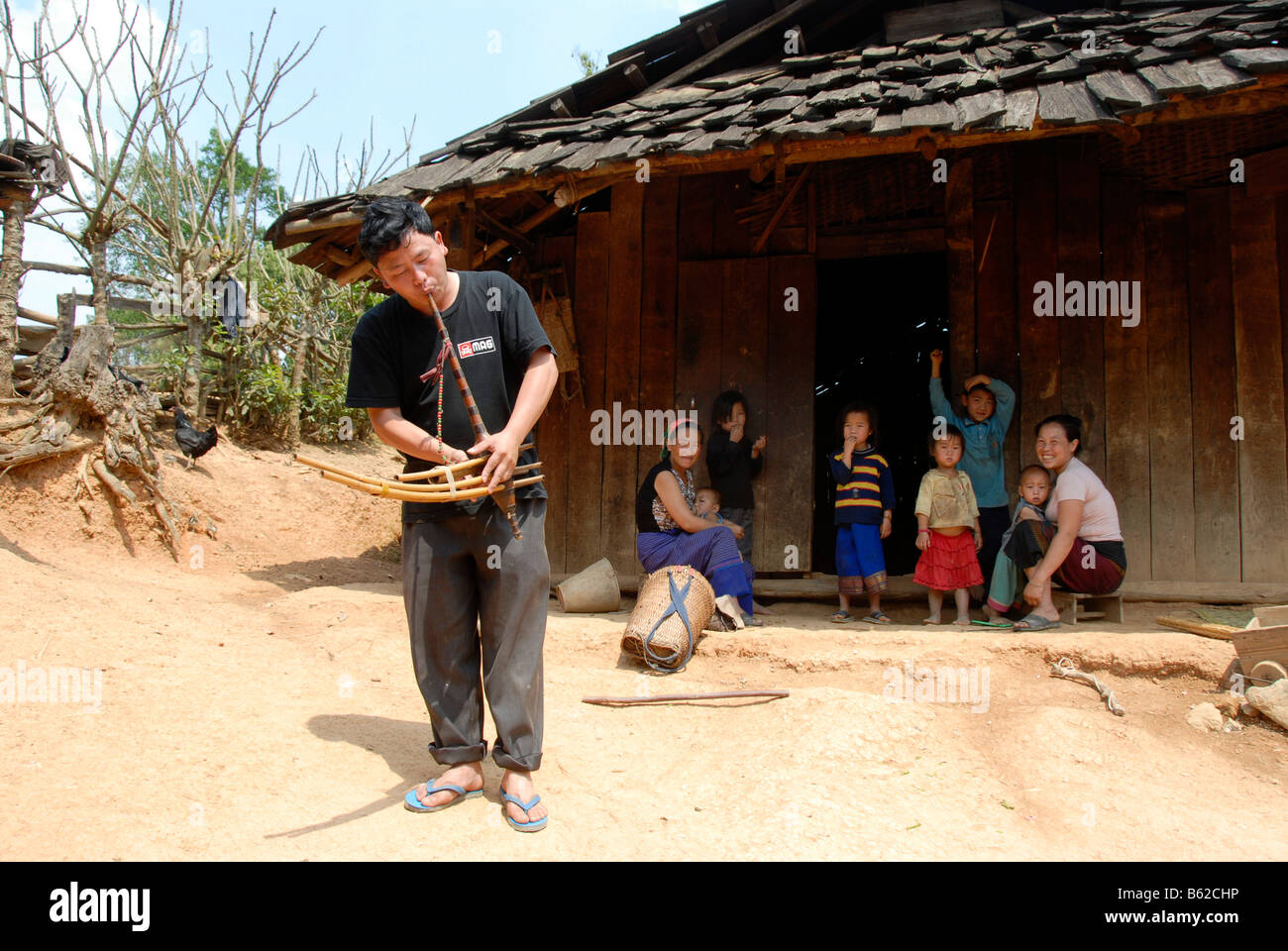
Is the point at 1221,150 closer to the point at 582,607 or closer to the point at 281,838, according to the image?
the point at 582,607

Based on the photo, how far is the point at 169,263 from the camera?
39.3ft

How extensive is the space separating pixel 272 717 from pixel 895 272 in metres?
7.12

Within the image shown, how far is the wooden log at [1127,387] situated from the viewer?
5609 millimetres

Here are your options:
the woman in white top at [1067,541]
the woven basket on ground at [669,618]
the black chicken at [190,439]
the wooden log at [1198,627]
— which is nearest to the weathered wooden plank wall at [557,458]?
the woven basket on ground at [669,618]

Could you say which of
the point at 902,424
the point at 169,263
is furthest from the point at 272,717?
the point at 169,263

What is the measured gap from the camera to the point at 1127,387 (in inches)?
224

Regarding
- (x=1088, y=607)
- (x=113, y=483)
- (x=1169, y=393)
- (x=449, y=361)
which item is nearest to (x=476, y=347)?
(x=449, y=361)

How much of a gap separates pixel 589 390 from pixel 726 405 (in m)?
1.15

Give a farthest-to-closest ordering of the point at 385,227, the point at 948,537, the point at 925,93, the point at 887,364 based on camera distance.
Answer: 1. the point at 887,364
2. the point at 948,537
3. the point at 925,93
4. the point at 385,227

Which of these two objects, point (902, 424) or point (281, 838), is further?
point (902, 424)

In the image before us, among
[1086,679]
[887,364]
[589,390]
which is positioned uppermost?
[887,364]

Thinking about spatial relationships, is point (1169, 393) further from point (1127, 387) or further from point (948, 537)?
point (948, 537)

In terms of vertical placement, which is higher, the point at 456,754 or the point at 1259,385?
the point at 1259,385

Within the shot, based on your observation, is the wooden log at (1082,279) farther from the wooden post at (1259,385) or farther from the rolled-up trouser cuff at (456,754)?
the rolled-up trouser cuff at (456,754)
